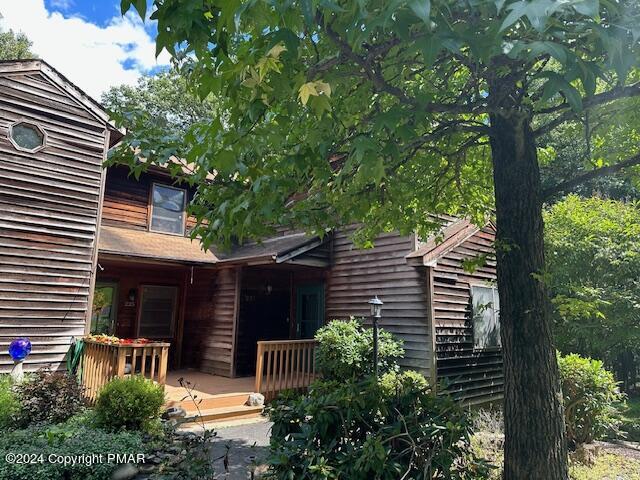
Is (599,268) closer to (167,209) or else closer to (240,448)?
(240,448)

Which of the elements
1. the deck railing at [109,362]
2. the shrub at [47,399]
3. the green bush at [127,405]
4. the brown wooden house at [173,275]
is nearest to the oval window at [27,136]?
the brown wooden house at [173,275]

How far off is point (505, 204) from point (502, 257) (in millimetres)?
466

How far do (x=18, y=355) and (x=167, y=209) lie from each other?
5.16m

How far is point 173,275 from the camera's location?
11.7 metres

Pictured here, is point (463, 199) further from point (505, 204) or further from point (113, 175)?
point (113, 175)

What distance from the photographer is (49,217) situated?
25.2 ft

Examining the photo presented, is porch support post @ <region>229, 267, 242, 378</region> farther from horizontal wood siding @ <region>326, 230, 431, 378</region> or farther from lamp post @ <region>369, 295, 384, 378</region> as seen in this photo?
lamp post @ <region>369, 295, 384, 378</region>

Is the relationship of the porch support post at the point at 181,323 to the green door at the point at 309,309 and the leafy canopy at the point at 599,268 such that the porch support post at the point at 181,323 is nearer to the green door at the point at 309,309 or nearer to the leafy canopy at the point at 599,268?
the green door at the point at 309,309

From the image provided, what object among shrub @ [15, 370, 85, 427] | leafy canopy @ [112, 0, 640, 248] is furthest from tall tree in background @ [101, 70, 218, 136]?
leafy canopy @ [112, 0, 640, 248]

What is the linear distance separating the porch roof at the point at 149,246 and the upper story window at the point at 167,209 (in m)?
0.24

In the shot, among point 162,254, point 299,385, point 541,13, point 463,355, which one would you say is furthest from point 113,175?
point 541,13

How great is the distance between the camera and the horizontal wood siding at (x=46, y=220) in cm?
724

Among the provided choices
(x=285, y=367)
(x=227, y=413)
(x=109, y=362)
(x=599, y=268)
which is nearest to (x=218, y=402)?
(x=227, y=413)

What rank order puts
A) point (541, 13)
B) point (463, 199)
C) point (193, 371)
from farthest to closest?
point (193, 371)
point (463, 199)
point (541, 13)
